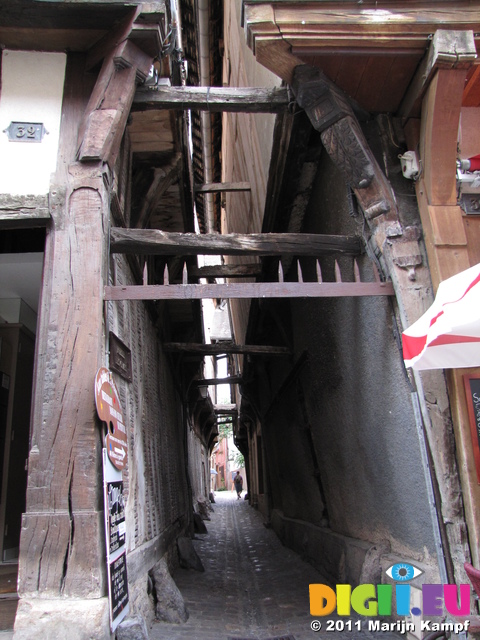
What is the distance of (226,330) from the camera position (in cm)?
2205

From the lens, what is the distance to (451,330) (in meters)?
2.62

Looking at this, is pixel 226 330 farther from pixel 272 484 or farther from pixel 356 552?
pixel 356 552

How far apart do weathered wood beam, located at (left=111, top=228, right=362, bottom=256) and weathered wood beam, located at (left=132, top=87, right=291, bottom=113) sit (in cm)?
127

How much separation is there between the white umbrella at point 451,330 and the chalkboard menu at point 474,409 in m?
0.28

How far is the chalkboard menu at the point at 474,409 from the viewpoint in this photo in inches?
122

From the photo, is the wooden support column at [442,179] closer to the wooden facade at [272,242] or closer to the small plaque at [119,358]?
the wooden facade at [272,242]

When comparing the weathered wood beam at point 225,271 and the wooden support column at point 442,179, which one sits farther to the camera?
the weathered wood beam at point 225,271

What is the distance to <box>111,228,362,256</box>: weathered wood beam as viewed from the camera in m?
3.87

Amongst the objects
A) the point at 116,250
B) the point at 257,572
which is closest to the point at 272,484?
the point at 257,572

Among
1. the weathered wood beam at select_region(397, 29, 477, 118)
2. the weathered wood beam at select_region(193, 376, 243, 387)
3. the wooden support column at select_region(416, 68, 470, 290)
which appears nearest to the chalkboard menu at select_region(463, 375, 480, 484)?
the wooden support column at select_region(416, 68, 470, 290)

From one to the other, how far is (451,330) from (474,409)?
83 cm

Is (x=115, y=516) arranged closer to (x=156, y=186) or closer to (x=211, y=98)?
(x=211, y=98)

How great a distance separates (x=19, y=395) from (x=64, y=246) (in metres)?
2.83

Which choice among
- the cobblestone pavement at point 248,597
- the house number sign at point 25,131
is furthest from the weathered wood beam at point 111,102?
the cobblestone pavement at point 248,597
